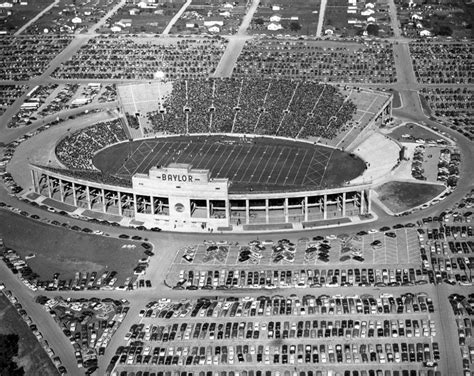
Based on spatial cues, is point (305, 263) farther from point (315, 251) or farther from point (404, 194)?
point (404, 194)

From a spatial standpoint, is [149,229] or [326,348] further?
[149,229]

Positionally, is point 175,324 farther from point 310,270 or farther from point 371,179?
point 371,179

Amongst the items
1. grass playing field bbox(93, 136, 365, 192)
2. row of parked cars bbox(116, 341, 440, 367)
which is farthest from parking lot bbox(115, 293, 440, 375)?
grass playing field bbox(93, 136, 365, 192)

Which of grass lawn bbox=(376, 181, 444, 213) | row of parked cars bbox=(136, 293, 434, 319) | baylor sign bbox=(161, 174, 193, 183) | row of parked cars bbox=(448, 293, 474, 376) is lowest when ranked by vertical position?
grass lawn bbox=(376, 181, 444, 213)

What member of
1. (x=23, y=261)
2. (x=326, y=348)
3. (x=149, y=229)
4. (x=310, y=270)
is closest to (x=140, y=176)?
(x=149, y=229)

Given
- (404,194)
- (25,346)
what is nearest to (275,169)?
(404,194)

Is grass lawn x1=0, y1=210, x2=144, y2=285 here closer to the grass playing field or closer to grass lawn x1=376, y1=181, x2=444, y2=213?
the grass playing field

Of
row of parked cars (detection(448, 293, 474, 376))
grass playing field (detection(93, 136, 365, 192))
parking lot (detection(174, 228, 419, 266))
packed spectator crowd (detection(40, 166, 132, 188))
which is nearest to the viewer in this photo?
row of parked cars (detection(448, 293, 474, 376))

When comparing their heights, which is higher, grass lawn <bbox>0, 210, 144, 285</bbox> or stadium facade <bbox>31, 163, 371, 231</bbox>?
stadium facade <bbox>31, 163, 371, 231</bbox>
